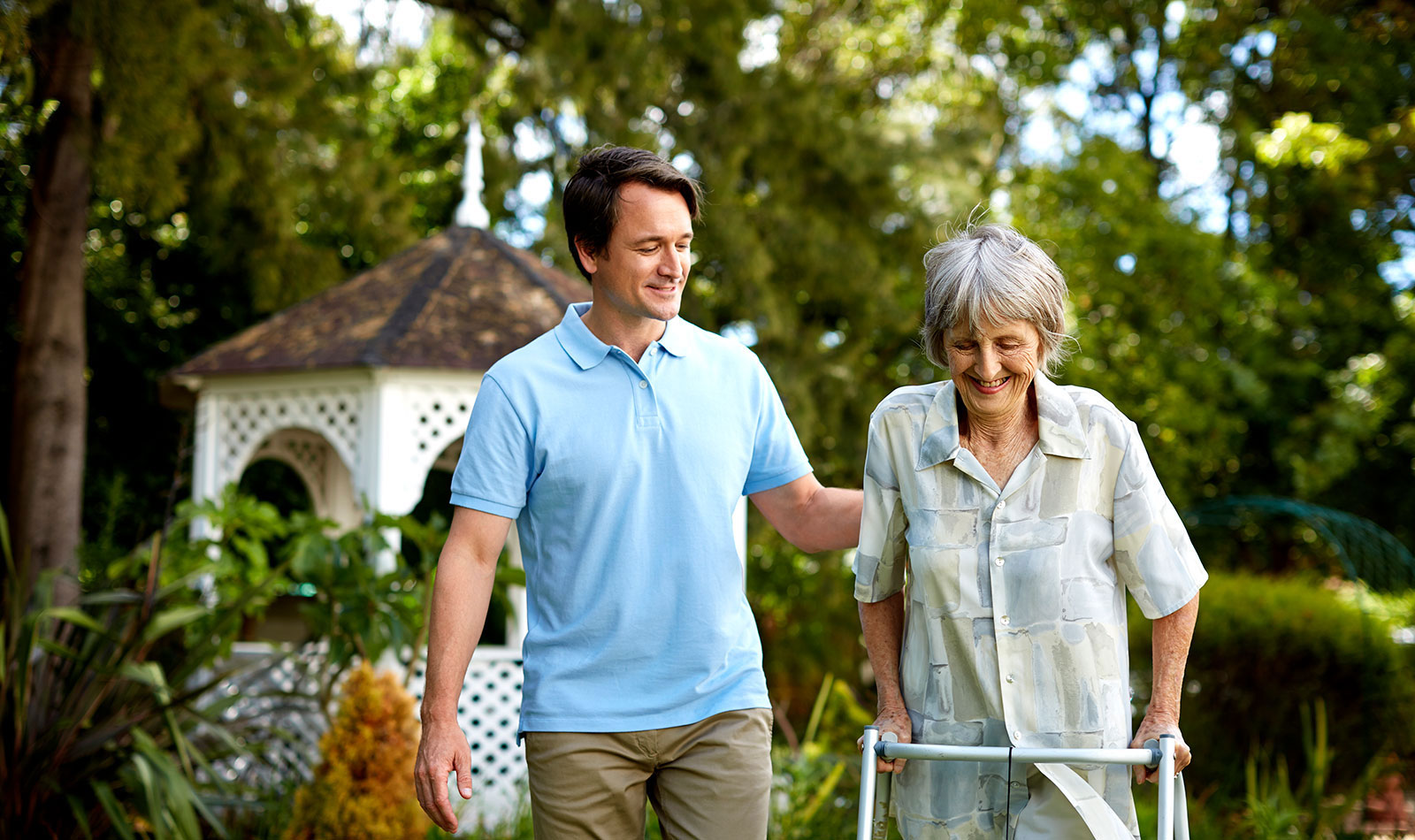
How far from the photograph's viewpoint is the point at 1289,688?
7008mm

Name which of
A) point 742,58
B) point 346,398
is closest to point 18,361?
point 346,398

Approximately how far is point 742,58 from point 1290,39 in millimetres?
6508

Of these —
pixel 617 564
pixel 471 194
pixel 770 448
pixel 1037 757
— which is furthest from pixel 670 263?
pixel 471 194

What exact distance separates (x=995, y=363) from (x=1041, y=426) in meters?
0.15

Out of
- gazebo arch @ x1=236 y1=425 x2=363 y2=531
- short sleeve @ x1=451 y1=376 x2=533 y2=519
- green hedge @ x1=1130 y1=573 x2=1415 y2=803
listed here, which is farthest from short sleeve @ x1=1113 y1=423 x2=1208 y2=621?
gazebo arch @ x1=236 y1=425 x2=363 y2=531

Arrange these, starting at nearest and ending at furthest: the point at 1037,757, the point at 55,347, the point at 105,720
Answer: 1. the point at 1037,757
2. the point at 105,720
3. the point at 55,347

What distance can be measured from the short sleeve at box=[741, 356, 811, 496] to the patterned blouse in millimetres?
558

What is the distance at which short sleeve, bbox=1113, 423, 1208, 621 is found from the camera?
7.12 ft

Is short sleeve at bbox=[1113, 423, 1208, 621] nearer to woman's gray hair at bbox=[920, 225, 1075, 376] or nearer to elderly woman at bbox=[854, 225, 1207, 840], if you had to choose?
elderly woman at bbox=[854, 225, 1207, 840]

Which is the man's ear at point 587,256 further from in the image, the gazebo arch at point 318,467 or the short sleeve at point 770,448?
the gazebo arch at point 318,467

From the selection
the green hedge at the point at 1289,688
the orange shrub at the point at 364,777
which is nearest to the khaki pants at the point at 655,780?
the orange shrub at the point at 364,777

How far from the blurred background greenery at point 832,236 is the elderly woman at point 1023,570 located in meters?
3.05

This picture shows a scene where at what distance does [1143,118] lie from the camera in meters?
19.4

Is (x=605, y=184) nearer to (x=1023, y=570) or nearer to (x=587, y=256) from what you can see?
(x=587, y=256)
